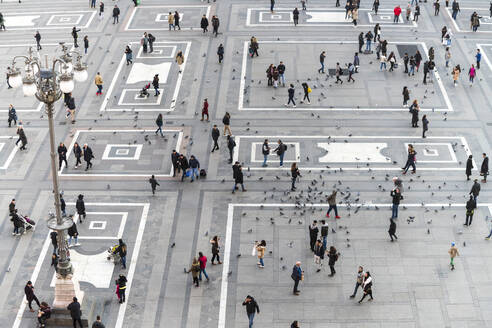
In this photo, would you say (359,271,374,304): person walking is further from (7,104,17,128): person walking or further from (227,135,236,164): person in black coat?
(7,104,17,128): person walking

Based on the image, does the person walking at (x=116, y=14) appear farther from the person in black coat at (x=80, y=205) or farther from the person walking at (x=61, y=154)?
the person in black coat at (x=80, y=205)

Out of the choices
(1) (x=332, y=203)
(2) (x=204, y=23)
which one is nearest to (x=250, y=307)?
(1) (x=332, y=203)

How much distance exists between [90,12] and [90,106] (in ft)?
56.3

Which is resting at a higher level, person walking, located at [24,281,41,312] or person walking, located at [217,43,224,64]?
person walking, located at [217,43,224,64]

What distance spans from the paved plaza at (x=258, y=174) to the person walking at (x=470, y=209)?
49 centimetres

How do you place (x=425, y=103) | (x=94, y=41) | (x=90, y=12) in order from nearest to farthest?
(x=425, y=103) < (x=94, y=41) < (x=90, y=12)

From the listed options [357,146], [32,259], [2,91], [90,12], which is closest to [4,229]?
[32,259]

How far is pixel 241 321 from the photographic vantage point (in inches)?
1197

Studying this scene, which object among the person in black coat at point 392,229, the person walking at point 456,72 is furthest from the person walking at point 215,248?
the person walking at point 456,72

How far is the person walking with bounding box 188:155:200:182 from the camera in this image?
38825 millimetres

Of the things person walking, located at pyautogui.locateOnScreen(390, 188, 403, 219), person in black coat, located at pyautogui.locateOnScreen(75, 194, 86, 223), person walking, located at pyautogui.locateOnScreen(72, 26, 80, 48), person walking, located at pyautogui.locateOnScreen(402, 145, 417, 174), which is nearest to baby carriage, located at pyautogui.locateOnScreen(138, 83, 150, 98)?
person walking, located at pyautogui.locateOnScreen(72, 26, 80, 48)

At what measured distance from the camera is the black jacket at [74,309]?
29109mm

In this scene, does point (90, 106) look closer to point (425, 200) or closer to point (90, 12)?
point (90, 12)

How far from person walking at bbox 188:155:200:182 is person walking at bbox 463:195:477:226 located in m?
13.5
